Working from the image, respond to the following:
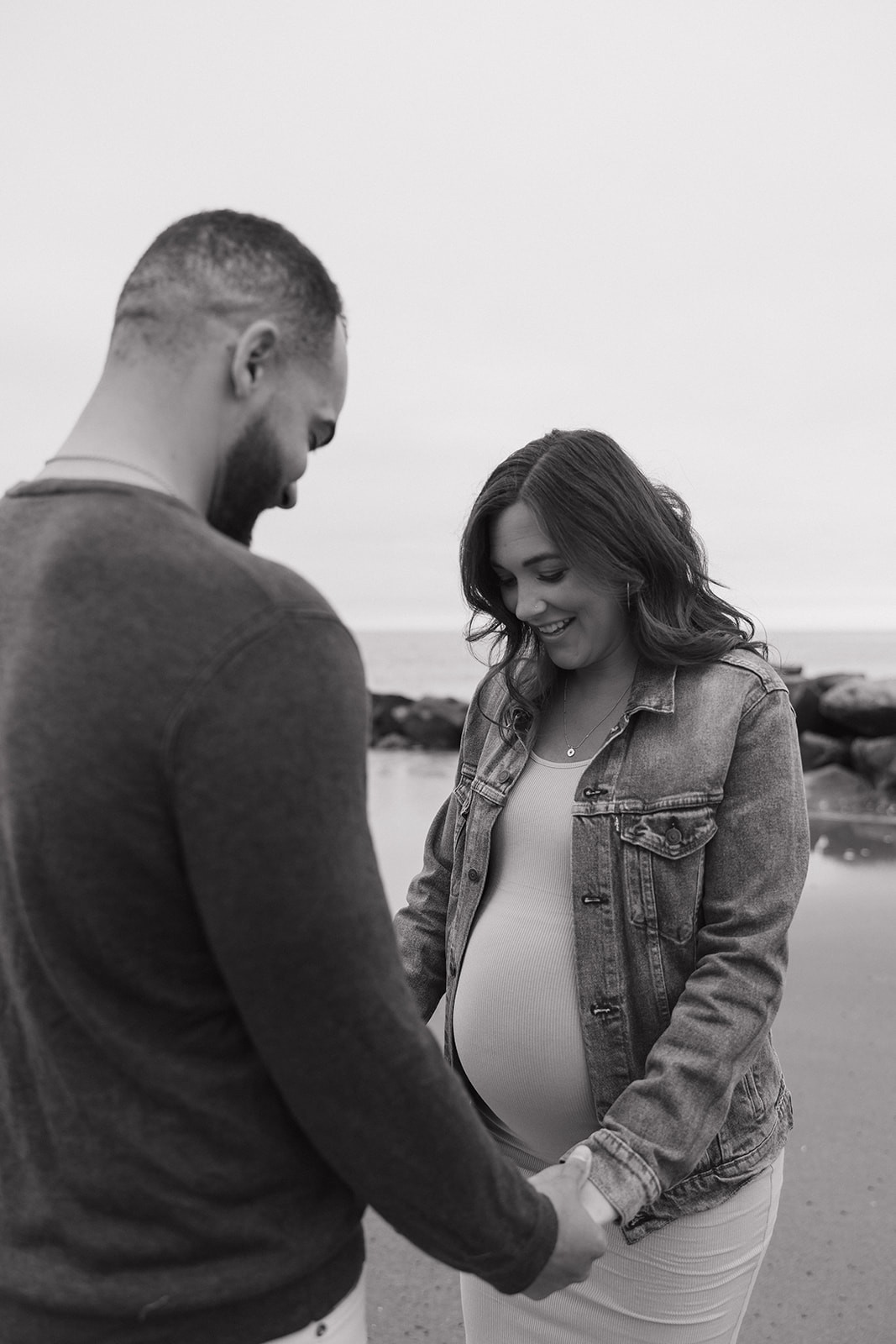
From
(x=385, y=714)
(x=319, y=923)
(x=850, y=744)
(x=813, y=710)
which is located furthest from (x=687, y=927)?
(x=385, y=714)

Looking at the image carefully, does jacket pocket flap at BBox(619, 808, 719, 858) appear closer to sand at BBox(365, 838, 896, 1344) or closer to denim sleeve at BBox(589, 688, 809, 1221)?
denim sleeve at BBox(589, 688, 809, 1221)

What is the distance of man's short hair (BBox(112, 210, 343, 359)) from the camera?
4.64 ft

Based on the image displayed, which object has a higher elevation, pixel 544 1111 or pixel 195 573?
pixel 195 573

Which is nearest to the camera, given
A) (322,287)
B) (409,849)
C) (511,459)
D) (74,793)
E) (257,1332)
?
(74,793)

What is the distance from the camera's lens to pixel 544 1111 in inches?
92.1

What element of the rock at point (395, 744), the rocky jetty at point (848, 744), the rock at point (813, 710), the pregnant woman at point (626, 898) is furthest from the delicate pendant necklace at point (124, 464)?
the rock at point (395, 744)

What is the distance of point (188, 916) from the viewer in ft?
4.21

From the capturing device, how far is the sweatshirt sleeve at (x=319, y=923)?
3.99ft

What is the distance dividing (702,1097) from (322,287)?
1523 mm

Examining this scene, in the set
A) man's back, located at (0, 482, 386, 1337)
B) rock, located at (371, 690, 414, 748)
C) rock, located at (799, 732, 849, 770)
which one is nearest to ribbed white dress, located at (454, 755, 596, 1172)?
man's back, located at (0, 482, 386, 1337)

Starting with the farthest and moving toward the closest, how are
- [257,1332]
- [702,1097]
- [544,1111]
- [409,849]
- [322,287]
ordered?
[409,849]
[544,1111]
[702,1097]
[322,287]
[257,1332]

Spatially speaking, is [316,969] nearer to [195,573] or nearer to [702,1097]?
[195,573]

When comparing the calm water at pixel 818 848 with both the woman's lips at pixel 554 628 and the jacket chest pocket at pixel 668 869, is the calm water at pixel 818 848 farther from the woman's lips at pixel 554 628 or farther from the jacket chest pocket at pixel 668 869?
the jacket chest pocket at pixel 668 869

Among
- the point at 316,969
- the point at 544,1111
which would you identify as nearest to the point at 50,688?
the point at 316,969
